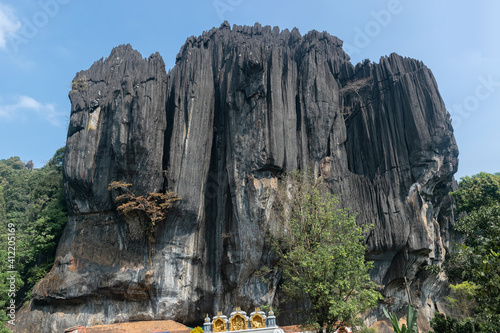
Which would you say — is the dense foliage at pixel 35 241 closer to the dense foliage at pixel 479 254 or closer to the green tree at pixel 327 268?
the green tree at pixel 327 268

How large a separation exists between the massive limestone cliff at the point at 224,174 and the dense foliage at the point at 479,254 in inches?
Answer: 58.8

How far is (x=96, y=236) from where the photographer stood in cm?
1875

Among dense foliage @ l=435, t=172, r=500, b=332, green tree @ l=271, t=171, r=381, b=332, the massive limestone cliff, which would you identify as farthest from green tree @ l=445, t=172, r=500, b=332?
green tree @ l=271, t=171, r=381, b=332

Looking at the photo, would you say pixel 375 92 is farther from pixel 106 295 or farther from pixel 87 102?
pixel 106 295

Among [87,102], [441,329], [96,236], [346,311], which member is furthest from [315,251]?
[87,102]

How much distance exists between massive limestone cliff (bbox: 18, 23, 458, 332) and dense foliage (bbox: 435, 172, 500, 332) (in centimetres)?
149

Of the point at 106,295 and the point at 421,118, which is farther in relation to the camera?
the point at 421,118

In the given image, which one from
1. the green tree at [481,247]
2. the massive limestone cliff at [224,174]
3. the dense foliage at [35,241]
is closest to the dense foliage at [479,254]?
the green tree at [481,247]

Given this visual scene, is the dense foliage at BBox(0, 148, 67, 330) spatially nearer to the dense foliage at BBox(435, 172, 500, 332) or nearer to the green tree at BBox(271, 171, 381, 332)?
the green tree at BBox(271, 171, 381, 332)

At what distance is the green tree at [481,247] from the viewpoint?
19.0ft

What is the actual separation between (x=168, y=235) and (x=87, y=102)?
9.02 meters

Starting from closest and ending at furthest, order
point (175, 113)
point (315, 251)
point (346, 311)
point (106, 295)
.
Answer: point (346, 311)
point (315, 251)
point (106, 295)
point (175, 113)

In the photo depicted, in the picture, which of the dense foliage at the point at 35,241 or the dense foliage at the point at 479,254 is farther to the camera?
the dense foliage at the point at 35,241

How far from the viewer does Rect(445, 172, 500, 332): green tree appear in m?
5.80
